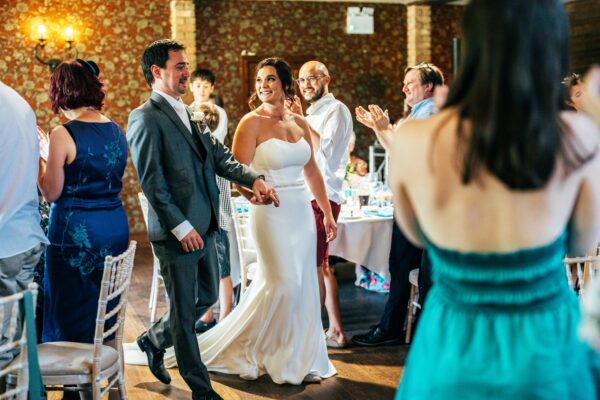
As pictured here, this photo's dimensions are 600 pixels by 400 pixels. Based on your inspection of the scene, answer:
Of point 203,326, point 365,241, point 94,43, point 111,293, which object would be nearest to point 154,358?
point 111,293

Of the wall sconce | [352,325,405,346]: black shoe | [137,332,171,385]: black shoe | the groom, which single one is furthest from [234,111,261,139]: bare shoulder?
the wall sconce

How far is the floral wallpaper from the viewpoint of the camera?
9.27 meters

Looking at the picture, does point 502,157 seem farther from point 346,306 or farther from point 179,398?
point 346,306

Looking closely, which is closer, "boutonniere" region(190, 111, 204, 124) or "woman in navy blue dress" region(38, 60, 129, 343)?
"woman in navy blue dress" region(38, 60, 129, 343)

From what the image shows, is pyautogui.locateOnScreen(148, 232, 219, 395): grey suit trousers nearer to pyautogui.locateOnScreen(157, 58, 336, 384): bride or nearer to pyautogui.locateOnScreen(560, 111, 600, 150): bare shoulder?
pyautogui.locateOnScreen(157, 58, 336, 384): bride

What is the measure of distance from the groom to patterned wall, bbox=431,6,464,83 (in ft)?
26.4

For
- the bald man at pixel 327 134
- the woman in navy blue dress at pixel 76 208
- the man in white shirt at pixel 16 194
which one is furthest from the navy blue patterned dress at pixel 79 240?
the bald man at pixel 327 134

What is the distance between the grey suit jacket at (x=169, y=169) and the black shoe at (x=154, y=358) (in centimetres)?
66

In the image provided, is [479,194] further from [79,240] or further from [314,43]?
[314,43]

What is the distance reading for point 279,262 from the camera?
13.7ft

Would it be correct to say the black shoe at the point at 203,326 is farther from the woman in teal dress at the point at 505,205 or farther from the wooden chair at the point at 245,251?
the woman in teal dress at the point at 505,205

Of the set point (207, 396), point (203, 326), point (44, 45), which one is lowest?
point (203, 326)

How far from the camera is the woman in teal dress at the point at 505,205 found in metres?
1.41

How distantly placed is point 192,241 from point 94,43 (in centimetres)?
683
